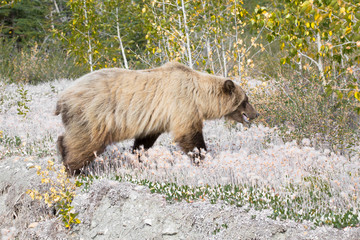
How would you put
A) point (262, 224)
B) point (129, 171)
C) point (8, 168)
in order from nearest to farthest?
point (262, 224) < point (129, 171) < point (8, 168)

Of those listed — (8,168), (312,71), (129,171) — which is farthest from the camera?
(312,71)

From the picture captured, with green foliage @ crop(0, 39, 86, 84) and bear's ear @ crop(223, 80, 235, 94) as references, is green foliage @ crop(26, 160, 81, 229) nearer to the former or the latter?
bear's ear @ crop(223, 80, 235, 94)

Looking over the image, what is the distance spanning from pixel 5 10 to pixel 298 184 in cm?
1666

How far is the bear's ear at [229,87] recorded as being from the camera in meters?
5.66

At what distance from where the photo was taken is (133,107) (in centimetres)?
505

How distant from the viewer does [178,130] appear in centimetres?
518

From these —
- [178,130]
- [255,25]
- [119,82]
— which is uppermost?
[255,25]

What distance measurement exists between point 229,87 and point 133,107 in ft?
5.27

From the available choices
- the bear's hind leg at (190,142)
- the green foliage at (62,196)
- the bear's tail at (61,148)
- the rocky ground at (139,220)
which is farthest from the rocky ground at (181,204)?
the bear's tail at (61,148)

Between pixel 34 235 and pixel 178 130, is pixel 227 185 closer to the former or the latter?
pixel 178 130

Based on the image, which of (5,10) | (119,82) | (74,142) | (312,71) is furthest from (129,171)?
(5,10)

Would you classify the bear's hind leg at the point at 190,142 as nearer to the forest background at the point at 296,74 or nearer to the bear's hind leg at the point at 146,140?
the forest background at the point at 296,74

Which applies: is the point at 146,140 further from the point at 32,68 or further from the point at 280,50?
the point at 32,68

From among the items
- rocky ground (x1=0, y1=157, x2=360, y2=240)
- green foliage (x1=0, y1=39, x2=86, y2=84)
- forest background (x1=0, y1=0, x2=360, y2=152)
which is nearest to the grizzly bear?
rocky ground (x1=0, y1=157, x2=360, y2=240)
